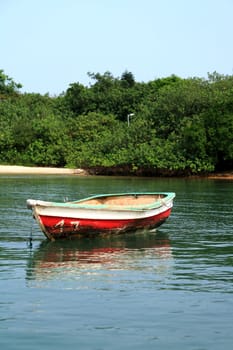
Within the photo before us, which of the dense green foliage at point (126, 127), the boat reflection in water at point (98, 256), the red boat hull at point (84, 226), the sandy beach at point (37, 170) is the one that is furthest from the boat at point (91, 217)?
the sandy beach at point (37, 170)

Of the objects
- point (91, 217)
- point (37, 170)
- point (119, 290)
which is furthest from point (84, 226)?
point (37, 170)

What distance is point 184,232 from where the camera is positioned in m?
23.4

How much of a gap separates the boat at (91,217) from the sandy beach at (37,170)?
139ft

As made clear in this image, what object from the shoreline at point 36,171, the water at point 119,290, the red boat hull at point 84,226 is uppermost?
the shoreline at point 36,171

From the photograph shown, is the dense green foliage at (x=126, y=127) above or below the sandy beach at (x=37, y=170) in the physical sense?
above

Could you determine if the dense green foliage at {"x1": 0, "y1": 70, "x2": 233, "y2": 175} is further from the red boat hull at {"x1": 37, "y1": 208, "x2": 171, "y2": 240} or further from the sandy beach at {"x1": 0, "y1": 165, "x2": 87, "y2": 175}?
the red boat hull at {"x1": 37, "y1": 208, "x2": 171, "y2": 240}

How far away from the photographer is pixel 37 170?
67.7 m

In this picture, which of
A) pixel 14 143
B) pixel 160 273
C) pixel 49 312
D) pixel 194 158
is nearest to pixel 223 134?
pixel 194 158

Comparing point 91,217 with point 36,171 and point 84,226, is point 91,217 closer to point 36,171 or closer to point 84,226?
point 84,226

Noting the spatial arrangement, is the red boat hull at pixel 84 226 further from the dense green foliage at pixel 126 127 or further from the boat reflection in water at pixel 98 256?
the dense green foliage at pixel 126 127

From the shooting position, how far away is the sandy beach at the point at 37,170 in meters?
65.8

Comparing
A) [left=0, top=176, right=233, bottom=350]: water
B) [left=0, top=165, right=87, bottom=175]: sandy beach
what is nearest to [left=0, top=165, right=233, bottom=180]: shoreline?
[left=0, top=165, right=87, bottom=175]: sandy beach

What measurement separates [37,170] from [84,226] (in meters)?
47.7

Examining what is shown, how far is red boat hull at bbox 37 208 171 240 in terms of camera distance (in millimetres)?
19781
